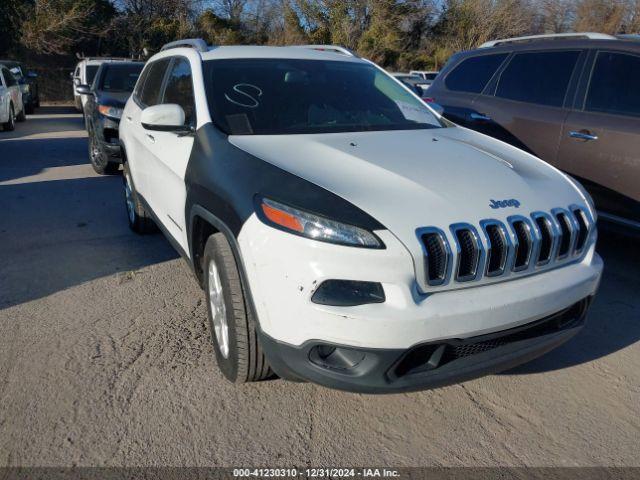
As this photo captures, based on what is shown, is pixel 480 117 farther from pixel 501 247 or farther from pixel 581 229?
pixel 501 247

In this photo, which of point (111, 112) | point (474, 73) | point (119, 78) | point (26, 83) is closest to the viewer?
point (474, 73)

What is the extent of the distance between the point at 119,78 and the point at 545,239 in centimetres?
856

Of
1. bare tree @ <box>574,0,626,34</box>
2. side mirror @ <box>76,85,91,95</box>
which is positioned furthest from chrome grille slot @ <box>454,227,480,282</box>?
bare tree @ <box>574,0,626,34</box>

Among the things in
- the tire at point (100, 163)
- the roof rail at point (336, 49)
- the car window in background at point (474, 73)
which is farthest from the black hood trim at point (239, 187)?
the tire at point (100, 163)

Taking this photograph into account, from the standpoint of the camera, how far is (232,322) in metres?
2.64

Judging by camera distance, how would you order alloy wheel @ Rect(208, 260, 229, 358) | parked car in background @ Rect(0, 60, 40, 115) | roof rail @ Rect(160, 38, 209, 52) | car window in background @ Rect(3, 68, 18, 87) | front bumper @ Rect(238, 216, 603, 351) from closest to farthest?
front bumper @ Rect(238, 216, 603, 351) < alloy wheel @ Rect(208, 260, 229, 358) < roof rail @ Rect(160, 38, 209, 52) < car window in background @ Rect(3, 68, 18, 87) < parked car in background @ Rect(0, 60, 40, 115)

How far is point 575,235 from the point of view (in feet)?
8.91

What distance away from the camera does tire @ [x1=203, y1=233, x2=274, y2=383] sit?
261 centimetres

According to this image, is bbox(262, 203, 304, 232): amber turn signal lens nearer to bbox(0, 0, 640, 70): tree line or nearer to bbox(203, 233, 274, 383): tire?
bbox(203, 233, 274, 383): tire

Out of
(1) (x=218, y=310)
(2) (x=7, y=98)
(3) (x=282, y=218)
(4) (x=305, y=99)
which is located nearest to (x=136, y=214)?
(4) (x=305, y=99)

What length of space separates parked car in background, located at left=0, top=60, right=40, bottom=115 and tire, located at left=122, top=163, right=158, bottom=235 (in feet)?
40.8

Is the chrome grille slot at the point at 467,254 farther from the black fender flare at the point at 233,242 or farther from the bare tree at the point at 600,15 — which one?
the bare tree at the point at 600,15

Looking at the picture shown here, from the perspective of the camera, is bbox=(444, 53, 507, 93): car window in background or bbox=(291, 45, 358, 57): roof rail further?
bbox=(444, 53, 507, 93): car window in background

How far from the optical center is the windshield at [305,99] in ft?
11.1
